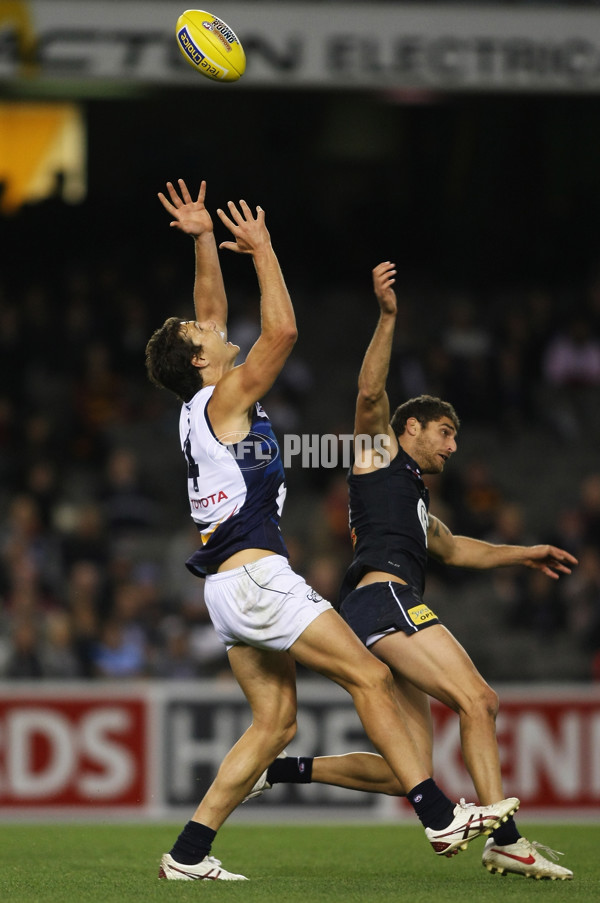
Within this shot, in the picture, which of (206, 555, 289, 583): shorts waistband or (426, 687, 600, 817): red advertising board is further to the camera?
(426, 687, 600, 817): red advertising board

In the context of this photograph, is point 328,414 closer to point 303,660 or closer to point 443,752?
point 443,752

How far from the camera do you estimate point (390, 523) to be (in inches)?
257

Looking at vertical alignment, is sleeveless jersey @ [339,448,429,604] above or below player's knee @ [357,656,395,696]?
A: above

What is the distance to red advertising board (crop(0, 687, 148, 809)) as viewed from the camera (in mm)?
10320

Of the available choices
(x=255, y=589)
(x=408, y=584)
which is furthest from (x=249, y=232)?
(x=408, y=584)

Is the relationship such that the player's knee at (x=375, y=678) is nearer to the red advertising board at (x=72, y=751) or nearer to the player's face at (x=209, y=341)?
the player's face at (x=209, y=341)

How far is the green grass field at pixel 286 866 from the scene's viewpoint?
5.58 m

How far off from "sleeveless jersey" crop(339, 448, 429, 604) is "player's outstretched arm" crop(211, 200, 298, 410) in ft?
3.17

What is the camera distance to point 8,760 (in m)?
10.3

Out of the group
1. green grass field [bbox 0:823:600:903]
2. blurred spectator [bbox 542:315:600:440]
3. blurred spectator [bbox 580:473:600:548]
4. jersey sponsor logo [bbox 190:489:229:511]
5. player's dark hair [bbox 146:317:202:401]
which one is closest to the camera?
green grass field [bbox 0:823:600:903]

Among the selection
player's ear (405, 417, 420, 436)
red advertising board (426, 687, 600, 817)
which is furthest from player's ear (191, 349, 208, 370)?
red advertising board (426, 687, 600, 817)

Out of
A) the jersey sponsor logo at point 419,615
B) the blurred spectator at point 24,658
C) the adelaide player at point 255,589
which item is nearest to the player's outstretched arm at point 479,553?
the jersey sponsor logo at point 419,615

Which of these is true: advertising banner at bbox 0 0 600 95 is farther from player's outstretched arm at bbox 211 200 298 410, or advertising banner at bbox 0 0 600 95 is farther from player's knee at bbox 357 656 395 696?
player's knee at bbox 357 656 395 696

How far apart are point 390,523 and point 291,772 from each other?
127 cm
